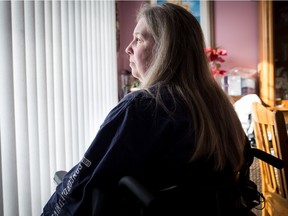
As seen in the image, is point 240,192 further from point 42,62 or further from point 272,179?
point 42,62

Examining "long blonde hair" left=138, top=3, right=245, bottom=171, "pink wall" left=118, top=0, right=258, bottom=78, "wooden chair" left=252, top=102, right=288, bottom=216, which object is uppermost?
"pink wall" left=118, top=0, right=258, bottom=78

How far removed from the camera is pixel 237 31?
2.46 m

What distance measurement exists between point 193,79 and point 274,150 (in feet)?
A: 2.34

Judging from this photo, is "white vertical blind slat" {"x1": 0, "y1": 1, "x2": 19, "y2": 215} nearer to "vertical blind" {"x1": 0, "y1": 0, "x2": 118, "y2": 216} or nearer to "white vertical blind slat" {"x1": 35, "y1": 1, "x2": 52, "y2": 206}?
"vertical blind" {"x1": 0, "y1": 0, "x2": 118, "y2": 216}

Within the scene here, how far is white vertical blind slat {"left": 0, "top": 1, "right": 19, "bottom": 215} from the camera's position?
3.17 feet

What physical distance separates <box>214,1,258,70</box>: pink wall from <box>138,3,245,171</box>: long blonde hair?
176cm

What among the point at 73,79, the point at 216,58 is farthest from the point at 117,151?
the point at 216,58

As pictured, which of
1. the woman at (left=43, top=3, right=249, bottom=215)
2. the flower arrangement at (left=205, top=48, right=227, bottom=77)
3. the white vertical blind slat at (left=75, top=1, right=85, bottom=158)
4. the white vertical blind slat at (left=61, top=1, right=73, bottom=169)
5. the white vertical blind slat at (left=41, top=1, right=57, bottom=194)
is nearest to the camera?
the woman at (left=43, top=3, right=249, bottom=215)

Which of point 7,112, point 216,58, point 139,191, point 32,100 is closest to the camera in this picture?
point 139,191

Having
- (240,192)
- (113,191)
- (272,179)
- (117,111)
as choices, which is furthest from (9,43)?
(272,179)

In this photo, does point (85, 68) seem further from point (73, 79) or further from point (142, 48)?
point (142, 48)

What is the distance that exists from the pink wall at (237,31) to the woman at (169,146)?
182 cm

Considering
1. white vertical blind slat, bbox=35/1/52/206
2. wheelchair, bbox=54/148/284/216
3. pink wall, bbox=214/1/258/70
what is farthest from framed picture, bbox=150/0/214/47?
wheelchair, bbox=54/148/284/216

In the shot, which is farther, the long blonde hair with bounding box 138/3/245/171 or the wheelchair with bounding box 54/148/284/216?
the long blonde hair with bounding box 138/3/245/171
